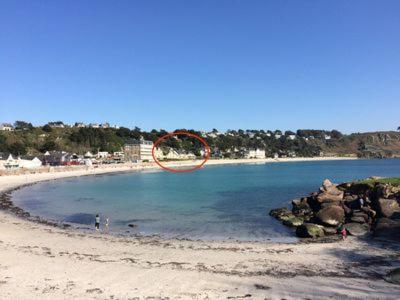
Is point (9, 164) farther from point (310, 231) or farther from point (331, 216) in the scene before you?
point (310, 231)

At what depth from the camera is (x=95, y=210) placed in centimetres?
3481

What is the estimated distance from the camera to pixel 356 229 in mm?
22438

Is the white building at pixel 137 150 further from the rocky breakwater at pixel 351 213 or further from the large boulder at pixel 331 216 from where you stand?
the large boulder at pixel 331 216

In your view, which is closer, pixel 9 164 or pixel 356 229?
pixel 356 229

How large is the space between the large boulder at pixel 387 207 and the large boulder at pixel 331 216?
251 cm

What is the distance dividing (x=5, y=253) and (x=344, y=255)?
14953 mm

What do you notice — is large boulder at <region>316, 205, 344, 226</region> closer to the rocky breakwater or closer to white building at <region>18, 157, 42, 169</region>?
the rocky breakwater

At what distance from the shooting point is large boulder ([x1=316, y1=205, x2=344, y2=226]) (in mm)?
24084

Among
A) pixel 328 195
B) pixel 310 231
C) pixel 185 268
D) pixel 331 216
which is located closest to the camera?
pixel 185 268

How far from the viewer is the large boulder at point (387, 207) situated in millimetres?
24375

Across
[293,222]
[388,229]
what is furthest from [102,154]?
[388,229]

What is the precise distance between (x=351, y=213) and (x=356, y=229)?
364 centimetres

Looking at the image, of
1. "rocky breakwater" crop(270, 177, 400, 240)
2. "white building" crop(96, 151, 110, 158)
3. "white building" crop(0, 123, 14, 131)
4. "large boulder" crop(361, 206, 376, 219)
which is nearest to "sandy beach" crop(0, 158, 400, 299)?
"rocky breakwater" crop(270, 177, 400, 240)

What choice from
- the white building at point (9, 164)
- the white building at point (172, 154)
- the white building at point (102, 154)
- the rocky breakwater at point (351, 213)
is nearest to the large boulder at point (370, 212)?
the rocky breakwater at point (351, 213)
